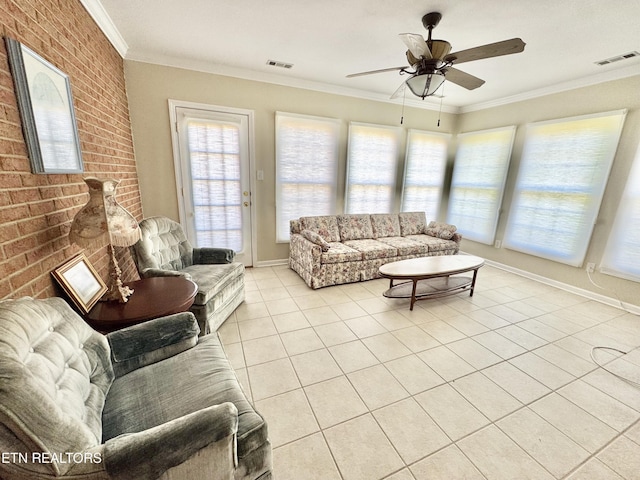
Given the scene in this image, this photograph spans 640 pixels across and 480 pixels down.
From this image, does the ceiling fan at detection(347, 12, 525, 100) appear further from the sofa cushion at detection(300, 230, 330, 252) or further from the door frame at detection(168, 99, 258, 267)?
the door frame at detection(168, 99, 258, 267)

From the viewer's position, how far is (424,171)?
15.8 ft

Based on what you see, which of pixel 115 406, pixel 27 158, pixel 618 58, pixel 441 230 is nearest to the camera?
pixel 115 406

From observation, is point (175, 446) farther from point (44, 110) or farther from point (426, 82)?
point (426, 82)

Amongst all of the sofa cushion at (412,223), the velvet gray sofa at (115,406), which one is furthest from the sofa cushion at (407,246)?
the velvet gray sofa at (115,406)

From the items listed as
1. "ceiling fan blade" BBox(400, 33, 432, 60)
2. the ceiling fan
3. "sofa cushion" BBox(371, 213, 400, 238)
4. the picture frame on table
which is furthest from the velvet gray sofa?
"sofa cushion" BBox(371, 213, 400, 238)

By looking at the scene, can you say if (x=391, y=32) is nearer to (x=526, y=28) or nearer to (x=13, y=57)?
(x=526, y=28)

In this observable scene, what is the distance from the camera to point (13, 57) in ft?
3.86

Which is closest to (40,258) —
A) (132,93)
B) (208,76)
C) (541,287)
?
(132,93)

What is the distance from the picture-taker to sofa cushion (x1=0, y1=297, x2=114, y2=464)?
692 millimetres

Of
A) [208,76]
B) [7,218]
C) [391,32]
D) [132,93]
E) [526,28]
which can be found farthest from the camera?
[208,76]

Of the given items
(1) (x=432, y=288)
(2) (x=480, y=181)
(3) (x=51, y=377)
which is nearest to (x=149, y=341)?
(3) (x=51, y=377)

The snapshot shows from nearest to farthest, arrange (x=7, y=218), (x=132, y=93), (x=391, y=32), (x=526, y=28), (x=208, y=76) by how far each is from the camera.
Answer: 1. (x=7, y=218)
2. (x=526, y=28)
3. (x=391, y=32)
4. (x=132, y=93)
5. (x=208, y=76)

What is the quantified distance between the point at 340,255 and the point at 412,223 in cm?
183

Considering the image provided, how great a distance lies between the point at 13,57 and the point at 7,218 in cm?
73
